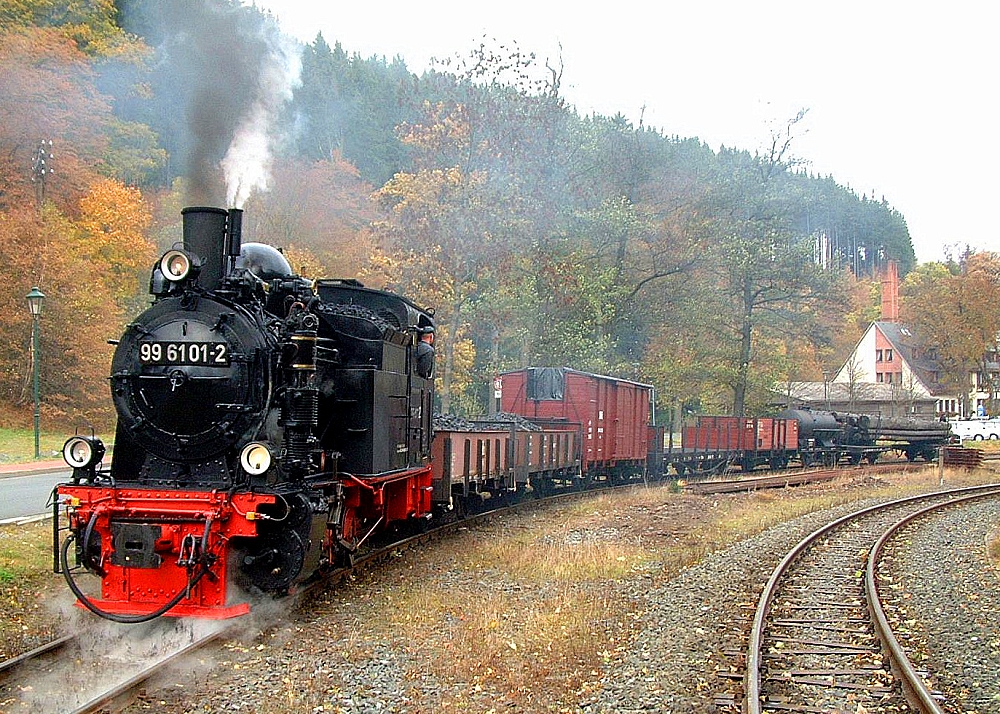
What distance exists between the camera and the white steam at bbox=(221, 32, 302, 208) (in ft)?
40.4

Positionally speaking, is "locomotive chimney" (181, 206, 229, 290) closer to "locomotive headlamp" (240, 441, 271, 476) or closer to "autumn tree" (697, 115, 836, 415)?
"locomotive headlamp" (240, 441, 271, 476)

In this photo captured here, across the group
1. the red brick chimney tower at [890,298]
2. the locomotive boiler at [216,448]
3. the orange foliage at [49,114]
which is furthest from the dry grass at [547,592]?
the red brick chimney tower at [890,298]

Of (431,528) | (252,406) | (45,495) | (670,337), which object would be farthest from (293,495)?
(670,337)

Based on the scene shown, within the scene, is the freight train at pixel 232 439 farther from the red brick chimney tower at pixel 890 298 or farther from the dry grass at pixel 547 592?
the red brick chimney tower at pixel 890 298

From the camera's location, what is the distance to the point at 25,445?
2786 cm

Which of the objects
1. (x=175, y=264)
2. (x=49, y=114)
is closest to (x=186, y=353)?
(x=175, y=264)

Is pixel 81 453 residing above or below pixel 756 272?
below

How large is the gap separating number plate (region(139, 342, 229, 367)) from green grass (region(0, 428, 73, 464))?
675 inches

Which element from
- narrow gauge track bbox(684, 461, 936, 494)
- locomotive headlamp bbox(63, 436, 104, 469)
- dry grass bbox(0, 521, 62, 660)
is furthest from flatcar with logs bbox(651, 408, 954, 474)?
locomotive headlamp bbox(63, 436, 104, 469)

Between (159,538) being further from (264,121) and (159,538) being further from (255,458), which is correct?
(264,121)

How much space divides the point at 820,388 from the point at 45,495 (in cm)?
5565

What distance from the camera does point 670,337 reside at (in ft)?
120

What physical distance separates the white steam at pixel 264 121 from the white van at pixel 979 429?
50494mm

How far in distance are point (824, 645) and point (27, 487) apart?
15113 millimetres
